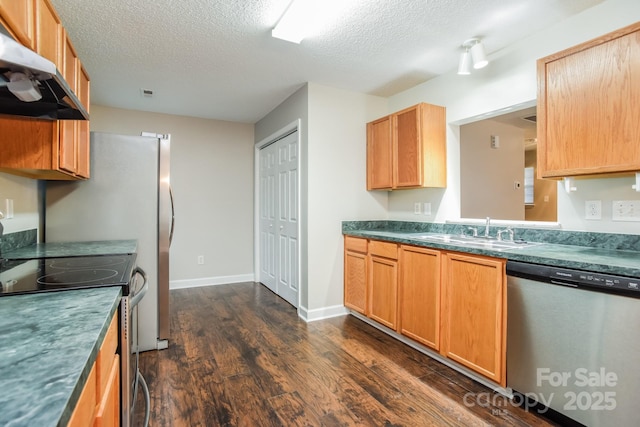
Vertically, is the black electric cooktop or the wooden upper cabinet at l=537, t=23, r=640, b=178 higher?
the wooden upper cabinet at l=537, t=23, r=640, b=178

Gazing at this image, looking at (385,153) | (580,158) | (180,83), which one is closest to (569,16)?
(580,158)

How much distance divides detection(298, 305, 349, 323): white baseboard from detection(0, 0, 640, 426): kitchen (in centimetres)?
1

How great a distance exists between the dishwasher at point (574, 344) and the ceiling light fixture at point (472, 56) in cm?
153

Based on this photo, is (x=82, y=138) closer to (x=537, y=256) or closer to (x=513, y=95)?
(x=537, y=256)

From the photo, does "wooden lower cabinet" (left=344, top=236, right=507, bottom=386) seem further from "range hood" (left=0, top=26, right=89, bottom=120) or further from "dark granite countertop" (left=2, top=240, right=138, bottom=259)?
"range hood" (left=0, top=26, right=89, bottom=120)

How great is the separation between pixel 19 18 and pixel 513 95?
2.93 m

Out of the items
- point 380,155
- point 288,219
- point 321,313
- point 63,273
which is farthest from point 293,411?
point 380,155

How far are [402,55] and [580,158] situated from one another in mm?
1538

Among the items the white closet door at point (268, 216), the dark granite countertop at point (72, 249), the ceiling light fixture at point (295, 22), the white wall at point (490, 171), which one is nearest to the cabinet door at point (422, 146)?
the white wall at point (490, 171)

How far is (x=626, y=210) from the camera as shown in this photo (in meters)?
1.86

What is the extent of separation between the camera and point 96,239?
7.87 feet

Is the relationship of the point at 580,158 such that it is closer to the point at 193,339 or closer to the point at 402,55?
the point at 402,55

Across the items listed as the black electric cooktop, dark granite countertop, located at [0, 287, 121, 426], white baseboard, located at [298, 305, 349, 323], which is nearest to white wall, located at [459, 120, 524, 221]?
white baseboard, located at [298, 305, 349, 323]

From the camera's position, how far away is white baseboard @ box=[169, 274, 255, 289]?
4.28m
